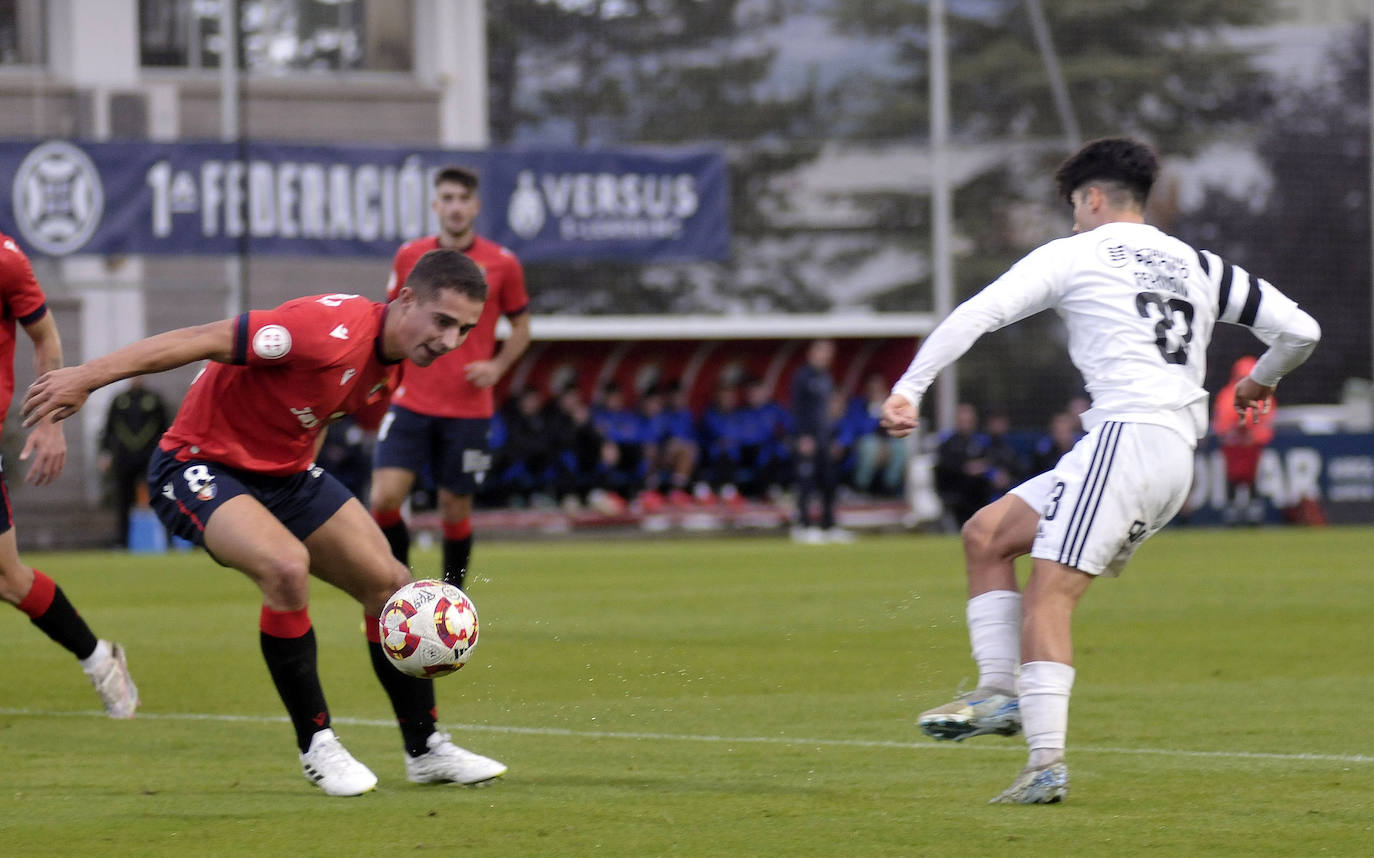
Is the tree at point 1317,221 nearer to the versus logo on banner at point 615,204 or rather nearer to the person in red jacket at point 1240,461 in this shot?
the person in red jacket at point 1240,461

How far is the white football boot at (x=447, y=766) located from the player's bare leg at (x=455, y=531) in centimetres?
421

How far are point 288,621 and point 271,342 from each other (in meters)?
0.90

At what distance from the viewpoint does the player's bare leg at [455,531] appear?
411 inches

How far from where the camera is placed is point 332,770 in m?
5.95

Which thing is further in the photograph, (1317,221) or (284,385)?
(1317,221)

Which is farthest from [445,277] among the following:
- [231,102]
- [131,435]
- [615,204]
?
[231,102]

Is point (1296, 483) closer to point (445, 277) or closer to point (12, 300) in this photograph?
point (12, 300)

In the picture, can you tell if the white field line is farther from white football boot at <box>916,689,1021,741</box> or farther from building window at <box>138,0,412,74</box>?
building window at <box>138,0,412,74</box>

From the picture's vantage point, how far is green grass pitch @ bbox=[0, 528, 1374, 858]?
17.2ft

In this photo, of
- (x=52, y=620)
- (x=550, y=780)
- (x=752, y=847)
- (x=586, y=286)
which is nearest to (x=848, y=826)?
(x=752, y=847)

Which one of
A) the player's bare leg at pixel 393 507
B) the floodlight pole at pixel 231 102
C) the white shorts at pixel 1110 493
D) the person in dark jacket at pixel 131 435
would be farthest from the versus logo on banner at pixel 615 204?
A: the white shorts at pixel 1110 493

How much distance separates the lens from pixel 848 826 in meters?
5.31

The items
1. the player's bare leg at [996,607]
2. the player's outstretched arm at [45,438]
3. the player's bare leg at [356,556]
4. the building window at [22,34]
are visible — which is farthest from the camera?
the building window at [22,34]

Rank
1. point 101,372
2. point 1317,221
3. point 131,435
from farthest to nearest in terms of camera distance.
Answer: point 1317,221, point 131,435, point 101,372
